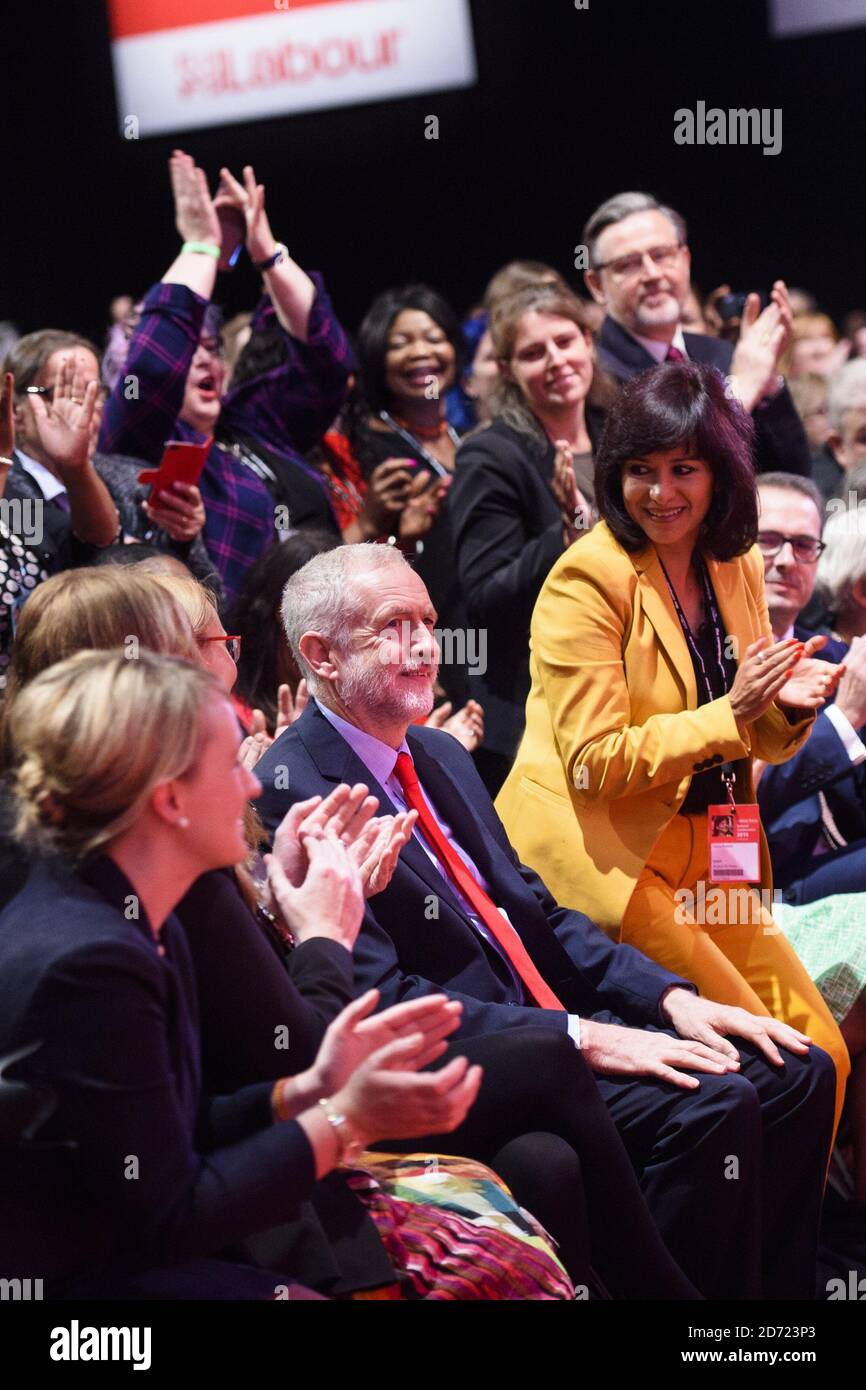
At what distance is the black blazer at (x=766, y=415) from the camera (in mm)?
4047

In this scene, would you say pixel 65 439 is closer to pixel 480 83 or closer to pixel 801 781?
pixel 801 781

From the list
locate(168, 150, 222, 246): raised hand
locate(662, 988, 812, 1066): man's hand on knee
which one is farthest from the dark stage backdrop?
locate(662, 988, 812, 1066): man's hand on knee

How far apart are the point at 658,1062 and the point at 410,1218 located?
653mm

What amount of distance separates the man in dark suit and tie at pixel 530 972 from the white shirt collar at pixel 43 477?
2.98 feet

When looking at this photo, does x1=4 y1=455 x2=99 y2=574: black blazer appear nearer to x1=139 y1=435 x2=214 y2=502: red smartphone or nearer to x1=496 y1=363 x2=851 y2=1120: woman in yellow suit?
Answer: x1=139 y1=435 x2=214 y2=502: red smartphone

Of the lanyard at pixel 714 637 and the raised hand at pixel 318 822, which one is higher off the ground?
the lanyard at pixel 714 637

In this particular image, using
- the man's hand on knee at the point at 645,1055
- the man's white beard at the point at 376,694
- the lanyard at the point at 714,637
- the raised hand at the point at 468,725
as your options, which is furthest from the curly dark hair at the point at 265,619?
the man's hand on knee at the point at 645,1055

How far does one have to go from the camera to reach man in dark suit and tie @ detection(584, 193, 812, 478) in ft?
13.0

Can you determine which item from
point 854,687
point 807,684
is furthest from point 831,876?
point 807,684

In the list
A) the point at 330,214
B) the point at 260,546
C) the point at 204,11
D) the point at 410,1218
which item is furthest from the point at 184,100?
the point at 410,1218

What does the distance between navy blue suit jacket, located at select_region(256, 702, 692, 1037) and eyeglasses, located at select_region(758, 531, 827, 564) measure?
112 cm

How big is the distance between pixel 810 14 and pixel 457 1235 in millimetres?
5564

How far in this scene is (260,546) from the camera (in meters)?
3.90

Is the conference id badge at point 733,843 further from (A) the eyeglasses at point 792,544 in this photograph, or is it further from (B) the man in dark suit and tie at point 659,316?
(B) the man in dark suit and tie at point 659,316
